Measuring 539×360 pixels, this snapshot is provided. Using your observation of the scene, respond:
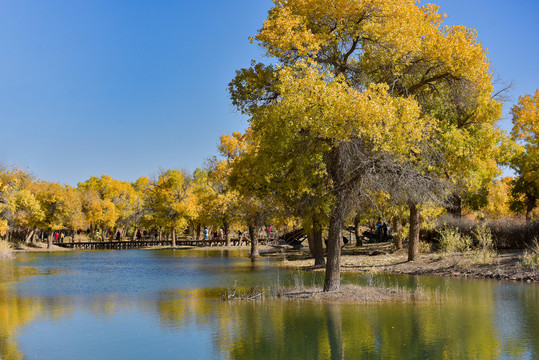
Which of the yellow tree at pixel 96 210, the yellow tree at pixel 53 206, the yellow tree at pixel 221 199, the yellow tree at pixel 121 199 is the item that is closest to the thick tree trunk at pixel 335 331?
the yellow tree at pixel 221 199

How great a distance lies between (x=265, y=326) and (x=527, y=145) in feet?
120

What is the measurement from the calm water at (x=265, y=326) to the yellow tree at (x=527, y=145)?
75.8 feet

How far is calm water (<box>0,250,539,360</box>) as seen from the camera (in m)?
11.5

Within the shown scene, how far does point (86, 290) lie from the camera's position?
78.3 feet

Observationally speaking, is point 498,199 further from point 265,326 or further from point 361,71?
point 265,326

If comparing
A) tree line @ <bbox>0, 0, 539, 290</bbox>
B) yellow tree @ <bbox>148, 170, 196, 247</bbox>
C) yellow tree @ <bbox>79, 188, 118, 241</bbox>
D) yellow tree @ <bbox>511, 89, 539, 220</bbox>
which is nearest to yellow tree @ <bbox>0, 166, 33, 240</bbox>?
yellow tree @ <bbox>79, 188, 118, 241</bbox>

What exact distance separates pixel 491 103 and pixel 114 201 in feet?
252

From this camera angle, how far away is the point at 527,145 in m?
43.4

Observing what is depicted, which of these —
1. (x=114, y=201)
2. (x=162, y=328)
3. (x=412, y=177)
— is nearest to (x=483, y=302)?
(x=412, y=177)

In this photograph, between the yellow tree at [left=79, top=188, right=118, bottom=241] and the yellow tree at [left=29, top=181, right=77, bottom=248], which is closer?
the yellow tree at [left=29, top=181, right=77, bottom=248]

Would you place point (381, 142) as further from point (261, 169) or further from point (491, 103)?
point (491, 103)

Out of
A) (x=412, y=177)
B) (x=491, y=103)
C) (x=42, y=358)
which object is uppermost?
(x=491, y=103)

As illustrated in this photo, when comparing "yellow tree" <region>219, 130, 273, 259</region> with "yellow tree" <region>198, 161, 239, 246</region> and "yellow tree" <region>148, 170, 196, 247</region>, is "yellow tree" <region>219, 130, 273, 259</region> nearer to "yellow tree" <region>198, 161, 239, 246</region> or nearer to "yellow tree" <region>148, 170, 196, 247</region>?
"yellow tree" <region>198, 161, 239, 246</region>

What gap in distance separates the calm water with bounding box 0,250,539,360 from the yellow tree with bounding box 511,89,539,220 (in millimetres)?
23092
